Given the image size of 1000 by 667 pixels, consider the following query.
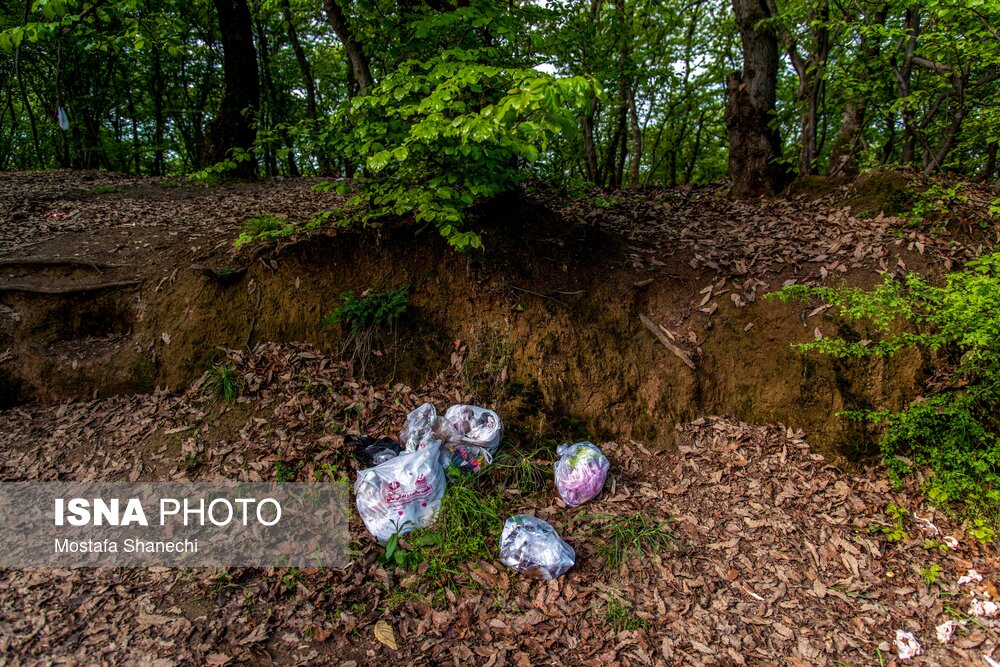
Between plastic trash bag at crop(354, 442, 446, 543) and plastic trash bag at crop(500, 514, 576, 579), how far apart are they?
1.81 ft

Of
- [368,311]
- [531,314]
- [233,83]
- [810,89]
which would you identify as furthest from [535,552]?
[233,83]

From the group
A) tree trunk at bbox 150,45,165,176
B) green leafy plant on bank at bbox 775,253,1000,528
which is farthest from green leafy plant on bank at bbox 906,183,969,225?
tree trunk at bbox 150,45,165,176

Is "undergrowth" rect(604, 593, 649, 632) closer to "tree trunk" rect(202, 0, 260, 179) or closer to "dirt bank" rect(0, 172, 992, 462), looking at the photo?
"dirt bank" rect(0, 172, 992, 462)

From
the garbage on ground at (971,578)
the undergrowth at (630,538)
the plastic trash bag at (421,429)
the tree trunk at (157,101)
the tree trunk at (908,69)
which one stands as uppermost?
the tree trunk at (157,101)

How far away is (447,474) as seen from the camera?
338 centimetres

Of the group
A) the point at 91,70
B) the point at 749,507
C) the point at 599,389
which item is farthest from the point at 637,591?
the point at 91,70

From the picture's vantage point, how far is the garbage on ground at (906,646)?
2.60 metres

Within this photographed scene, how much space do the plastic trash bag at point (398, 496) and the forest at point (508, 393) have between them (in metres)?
0.02

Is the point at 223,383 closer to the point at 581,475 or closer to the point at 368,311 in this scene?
the point at 368,311

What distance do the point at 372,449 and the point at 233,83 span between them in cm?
753

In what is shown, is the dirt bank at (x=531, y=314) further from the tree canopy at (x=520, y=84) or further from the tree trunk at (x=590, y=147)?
the tree trunk at (x=590, y=147)

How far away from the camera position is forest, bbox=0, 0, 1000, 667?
8.98ft

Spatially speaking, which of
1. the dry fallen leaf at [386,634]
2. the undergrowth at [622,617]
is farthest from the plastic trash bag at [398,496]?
the undergrowth at [622,617]

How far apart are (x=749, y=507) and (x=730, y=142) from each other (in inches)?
191
